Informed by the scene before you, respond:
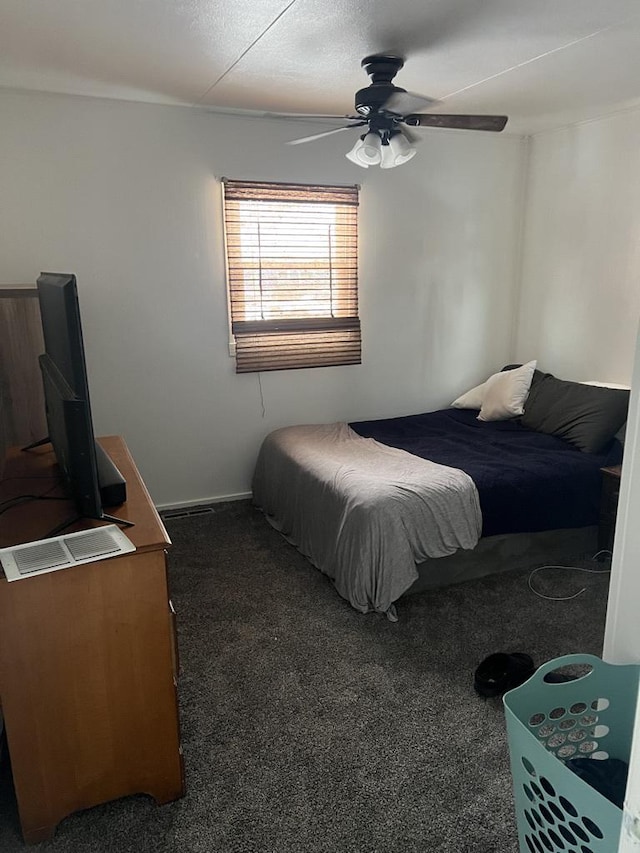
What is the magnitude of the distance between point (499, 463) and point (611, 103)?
2289mm

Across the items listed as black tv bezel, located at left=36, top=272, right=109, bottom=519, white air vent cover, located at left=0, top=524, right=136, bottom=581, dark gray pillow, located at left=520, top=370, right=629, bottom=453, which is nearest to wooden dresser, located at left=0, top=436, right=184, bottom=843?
white air vent cover, located at left=0, top=524, right=136, bottom=581

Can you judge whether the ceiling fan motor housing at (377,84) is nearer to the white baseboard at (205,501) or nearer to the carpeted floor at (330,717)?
the carpeted floor at (330,717)

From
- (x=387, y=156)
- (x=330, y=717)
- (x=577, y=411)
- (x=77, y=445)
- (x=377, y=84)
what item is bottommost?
(x=330, y=717)

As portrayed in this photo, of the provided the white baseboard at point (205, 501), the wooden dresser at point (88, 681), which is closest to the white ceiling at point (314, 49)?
the wooden dresser at point (88, 681)

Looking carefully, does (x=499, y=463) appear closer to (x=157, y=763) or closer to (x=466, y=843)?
(x=466, y=843)

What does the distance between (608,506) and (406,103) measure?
87.9 inches

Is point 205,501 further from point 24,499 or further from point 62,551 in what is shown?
point 62,551

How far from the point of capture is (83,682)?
1.59 m

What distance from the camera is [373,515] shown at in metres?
2.65

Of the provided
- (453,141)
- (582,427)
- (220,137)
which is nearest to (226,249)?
(220,137)

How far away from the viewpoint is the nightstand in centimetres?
314

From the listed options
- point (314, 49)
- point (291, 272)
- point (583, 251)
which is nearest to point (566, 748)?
point (314, 49)

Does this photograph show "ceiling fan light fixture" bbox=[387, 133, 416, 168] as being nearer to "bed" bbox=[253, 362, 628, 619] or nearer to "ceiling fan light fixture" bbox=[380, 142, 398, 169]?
"ceiling fan light fixture" bbox=[380, 142, 398, 169]

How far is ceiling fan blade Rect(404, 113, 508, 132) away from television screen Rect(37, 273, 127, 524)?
176 centimetres
